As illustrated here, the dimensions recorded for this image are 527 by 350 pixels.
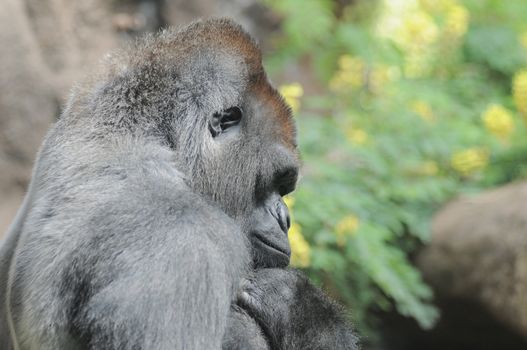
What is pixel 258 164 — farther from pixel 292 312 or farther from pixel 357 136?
pixel 357 136

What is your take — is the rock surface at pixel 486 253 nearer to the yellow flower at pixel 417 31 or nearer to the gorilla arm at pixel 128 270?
the yellow flower at pixel 417 31

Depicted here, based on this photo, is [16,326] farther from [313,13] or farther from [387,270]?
[313,13]

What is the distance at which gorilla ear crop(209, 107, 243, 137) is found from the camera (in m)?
2.98

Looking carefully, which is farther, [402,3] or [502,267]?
[402,3]

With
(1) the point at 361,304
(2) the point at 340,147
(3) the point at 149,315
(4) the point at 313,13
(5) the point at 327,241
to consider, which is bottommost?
(1) the point at 361,304

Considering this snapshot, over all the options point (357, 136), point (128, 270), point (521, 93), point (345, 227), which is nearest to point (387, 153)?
point (357, 136)

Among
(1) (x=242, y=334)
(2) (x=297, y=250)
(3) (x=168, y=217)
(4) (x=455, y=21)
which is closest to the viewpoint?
(3) (x=168, y=217)

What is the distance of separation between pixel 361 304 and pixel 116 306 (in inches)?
128

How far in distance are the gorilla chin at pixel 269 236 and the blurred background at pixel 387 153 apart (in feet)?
4.68

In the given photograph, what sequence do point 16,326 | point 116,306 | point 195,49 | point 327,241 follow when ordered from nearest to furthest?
1. point 116,306
2. point 16,326
3. point 195,49
4. point 327,241

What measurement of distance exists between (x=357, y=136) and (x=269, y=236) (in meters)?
2.86

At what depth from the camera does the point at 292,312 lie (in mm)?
2869

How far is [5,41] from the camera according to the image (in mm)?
5707

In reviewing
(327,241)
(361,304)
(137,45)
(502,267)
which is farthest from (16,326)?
(502,267)
